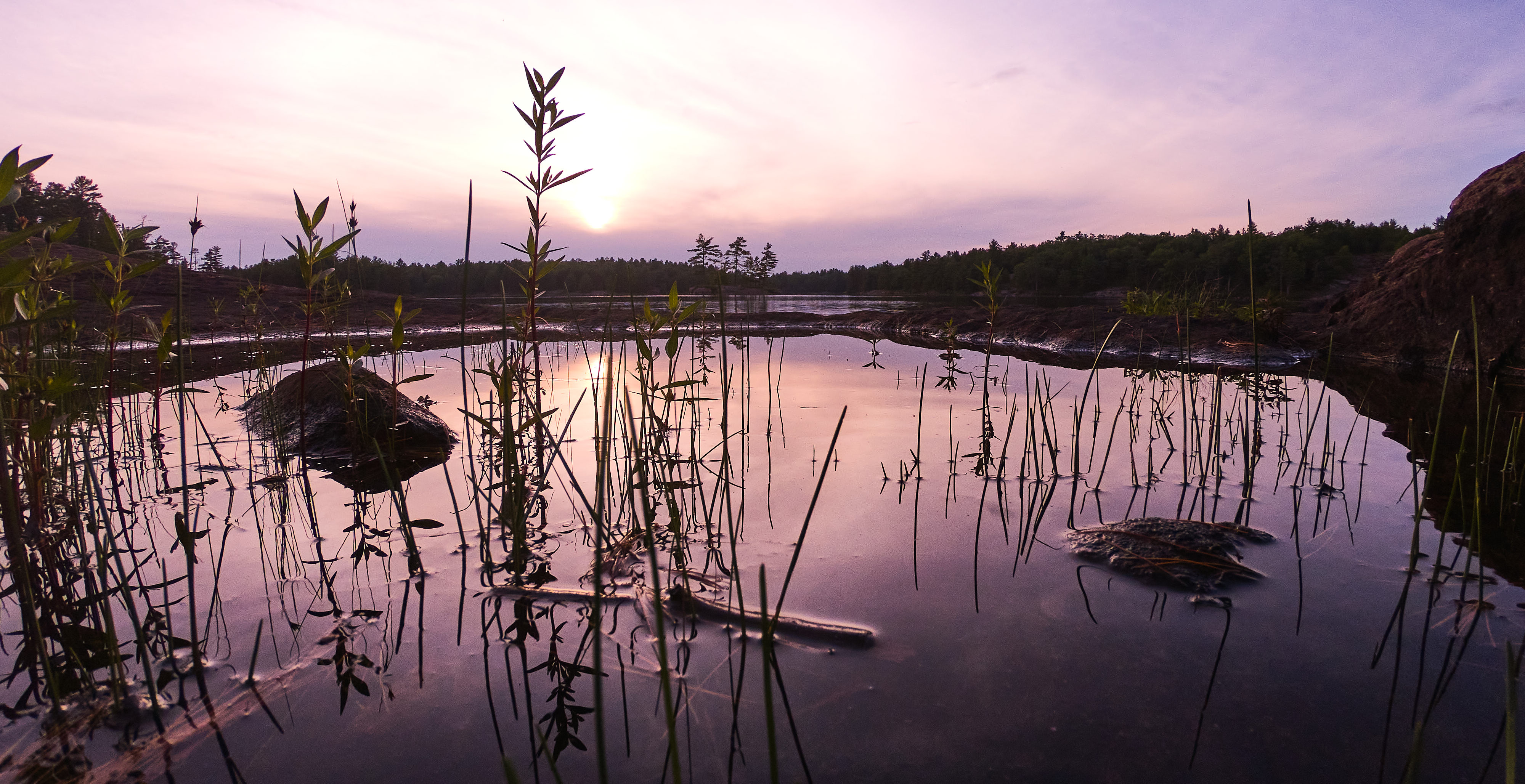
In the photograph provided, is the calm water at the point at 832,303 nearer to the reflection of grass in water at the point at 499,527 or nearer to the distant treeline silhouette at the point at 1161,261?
the distant treeline silhouette at the point at 1161,261

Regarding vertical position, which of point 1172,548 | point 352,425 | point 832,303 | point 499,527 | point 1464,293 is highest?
point 832,303

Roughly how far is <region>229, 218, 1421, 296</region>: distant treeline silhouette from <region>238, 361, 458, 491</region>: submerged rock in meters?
13.1

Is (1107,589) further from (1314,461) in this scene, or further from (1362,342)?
(1362,342)

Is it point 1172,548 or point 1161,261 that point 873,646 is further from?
point 1161,261

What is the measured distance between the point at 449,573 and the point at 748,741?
1311 mm

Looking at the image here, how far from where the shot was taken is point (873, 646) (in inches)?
73.9

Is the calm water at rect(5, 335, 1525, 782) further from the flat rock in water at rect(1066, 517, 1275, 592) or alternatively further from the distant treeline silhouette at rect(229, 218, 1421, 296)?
the distant treeline silhouette at rect(229, 218, 1421, 296)

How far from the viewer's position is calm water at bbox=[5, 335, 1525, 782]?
1.45 metres

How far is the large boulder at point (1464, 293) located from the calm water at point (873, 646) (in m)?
5.36

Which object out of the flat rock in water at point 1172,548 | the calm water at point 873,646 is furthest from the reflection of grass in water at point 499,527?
the flat rock in water at point 1172,548

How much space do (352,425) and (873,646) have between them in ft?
10.8

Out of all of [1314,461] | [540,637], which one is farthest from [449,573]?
[1314,461]

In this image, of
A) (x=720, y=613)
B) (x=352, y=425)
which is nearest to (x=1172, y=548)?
(x=720, y=613)

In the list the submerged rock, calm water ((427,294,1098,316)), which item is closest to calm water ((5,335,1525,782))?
the submerged rock
